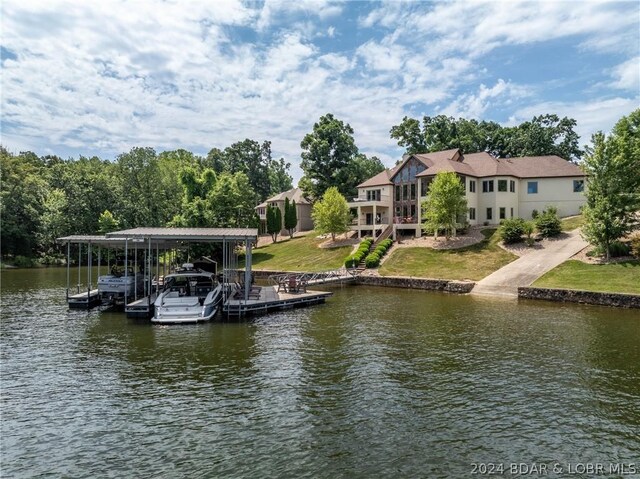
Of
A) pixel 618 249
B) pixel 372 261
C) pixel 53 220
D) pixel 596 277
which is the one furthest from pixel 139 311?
pixel 53 220

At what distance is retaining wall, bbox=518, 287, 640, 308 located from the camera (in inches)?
1139

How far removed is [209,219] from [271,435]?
50.2 metres

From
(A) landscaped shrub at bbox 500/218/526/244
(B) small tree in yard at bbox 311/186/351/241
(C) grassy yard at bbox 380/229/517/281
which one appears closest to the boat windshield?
(C) grassy yard at bbox 380/229/517/281

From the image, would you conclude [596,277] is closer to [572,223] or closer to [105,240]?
[572,223]

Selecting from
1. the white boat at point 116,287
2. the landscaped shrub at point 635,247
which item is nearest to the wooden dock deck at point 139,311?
the white boat at point 116,287

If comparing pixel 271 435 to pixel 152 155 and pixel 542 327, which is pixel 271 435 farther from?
pixel 152 155

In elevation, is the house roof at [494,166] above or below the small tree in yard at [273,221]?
above

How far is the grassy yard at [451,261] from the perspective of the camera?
41.1 meters

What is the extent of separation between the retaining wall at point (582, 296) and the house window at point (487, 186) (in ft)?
76.1

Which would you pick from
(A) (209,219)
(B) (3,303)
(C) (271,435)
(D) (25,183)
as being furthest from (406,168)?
(D) (25,183)

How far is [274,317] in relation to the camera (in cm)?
2695

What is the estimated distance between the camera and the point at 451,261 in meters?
44.4

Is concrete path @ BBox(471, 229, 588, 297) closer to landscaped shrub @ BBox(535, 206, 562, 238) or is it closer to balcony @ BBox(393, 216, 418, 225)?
landscaped shrub @ BBox(535, 206, 562, 238)

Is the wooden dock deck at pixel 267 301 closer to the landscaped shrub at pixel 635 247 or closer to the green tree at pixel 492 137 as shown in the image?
the landscaped shrub at pixel 635 247
